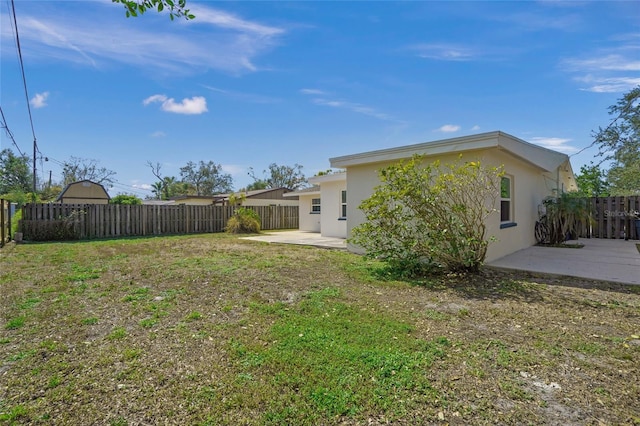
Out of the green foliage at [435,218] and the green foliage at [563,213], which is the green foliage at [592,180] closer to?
the green foliage at [563,213]

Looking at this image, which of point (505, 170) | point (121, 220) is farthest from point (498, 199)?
point (121, 220)

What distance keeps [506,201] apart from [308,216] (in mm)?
10384

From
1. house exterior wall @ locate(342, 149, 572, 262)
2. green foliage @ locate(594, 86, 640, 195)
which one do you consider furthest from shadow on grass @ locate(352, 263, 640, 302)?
green foliage @ locate(594, 86, 640, 195)

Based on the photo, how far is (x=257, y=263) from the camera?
722 cm

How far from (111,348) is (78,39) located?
8.42 metres

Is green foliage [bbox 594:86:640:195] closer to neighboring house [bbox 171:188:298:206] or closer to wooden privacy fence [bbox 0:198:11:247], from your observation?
neighboring house [bbox 171:188:298:206]

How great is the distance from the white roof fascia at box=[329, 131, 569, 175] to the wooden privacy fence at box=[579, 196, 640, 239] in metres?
4.19

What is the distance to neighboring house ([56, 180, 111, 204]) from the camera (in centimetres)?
2248

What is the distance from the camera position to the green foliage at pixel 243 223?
16.5m

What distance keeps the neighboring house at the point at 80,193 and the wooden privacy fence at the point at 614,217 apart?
2923 cm

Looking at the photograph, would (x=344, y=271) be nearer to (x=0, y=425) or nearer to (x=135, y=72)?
(x=0, y=425)

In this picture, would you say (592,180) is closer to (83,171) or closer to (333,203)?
(333,203)

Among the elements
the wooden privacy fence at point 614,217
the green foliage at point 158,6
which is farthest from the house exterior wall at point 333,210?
the green foliage at point 158,6

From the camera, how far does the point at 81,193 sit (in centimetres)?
2284
